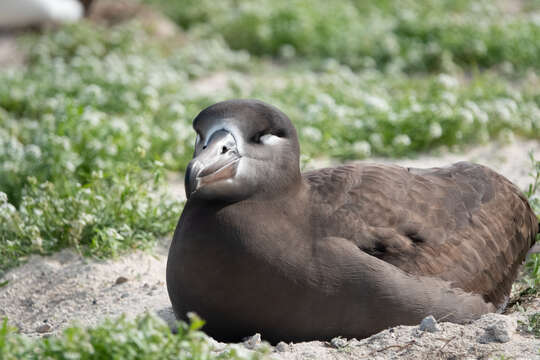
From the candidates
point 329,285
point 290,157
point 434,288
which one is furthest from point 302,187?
point 434,288

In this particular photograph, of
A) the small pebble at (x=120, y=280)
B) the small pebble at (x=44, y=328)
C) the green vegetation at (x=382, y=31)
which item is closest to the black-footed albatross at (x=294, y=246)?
the small pebble at (x=44, y=328)

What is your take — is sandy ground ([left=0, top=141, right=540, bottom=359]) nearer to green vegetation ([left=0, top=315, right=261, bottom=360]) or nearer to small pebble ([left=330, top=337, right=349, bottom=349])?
small pebble ([left=330, top=337, right=349, bottom=349])


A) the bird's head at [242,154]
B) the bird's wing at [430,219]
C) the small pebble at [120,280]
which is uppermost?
the bird's head at [242,154]

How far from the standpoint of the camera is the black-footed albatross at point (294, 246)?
137 inches

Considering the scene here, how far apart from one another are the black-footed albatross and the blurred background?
1.51 m

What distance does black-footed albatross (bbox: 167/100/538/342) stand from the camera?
3490mm

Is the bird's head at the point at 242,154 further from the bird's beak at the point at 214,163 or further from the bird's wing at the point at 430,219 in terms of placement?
the bird's wing at the point at 430,219

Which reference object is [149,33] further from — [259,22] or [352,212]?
[352,212]

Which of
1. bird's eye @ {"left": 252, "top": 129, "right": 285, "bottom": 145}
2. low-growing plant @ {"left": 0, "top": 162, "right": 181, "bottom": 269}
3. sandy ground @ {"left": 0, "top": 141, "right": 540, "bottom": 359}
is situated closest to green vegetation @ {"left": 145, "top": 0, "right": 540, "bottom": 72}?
low-growing plant @ {"left": 0, "top": 162, "right": 181, "bottom": 269}

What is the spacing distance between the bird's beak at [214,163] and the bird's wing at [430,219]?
1.74 feet

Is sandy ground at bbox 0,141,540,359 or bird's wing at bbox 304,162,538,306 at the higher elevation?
bird's wing at bbox 304,162,538,306

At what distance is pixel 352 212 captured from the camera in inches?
151

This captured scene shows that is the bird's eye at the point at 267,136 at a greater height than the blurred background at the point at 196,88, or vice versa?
the bird's eye at the point at 267,136

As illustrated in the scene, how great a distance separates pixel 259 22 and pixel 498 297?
7.50m
